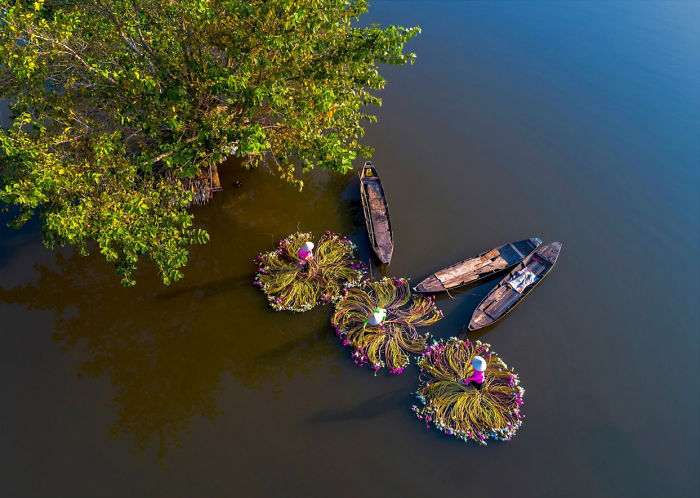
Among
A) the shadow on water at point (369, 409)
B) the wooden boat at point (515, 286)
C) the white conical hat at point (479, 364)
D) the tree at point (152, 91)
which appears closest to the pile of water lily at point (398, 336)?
the white conical hat at point (479, 364)

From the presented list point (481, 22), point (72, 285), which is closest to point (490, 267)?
point (72, 285)

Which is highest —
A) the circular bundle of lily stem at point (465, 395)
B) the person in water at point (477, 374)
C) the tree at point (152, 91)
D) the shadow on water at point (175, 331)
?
the tree at point (152, 91)

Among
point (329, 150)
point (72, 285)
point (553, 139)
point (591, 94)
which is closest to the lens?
point (329, 150)

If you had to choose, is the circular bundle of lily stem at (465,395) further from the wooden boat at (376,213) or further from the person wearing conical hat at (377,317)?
the wooden boat at (376,213)

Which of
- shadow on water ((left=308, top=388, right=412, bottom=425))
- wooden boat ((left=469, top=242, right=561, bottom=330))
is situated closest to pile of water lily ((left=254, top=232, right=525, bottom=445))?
shadow on water ((left=308, top=388, right=412, bottom=425))

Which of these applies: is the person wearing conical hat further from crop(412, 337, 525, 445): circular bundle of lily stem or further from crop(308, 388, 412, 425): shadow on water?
crop(308, 388, 412, 425): shadow on water

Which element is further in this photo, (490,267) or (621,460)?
(490,267)

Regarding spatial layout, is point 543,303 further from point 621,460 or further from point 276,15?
point 276,15
